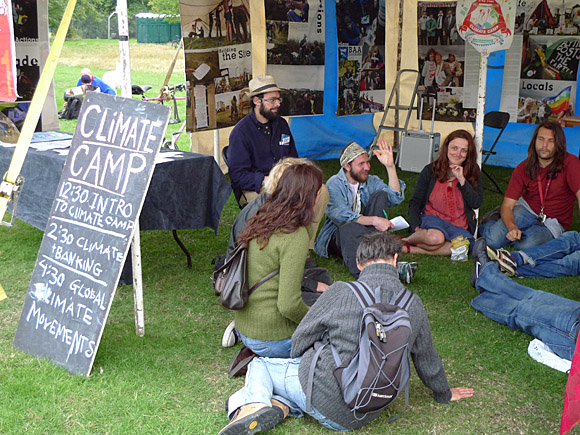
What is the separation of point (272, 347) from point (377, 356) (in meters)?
0.82

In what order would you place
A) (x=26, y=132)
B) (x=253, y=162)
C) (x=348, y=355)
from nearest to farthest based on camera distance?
1. (x=348, y=355)
2. (x=26, y=132)
3. (x=253, y=162)

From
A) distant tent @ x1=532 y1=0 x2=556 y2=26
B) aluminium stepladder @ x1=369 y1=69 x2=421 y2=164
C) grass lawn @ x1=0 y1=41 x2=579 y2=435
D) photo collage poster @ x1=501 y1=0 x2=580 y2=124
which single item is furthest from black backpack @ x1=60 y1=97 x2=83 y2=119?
distant tent @ x1=532 y1=0 x2=556 y2=26

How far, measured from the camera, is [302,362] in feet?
8.93

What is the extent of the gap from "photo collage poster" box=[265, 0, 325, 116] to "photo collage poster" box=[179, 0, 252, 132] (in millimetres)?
718

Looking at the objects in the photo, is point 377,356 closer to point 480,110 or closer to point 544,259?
point 544,259

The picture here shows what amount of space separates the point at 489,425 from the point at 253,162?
284 centimetres

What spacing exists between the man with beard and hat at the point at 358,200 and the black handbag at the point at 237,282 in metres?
1.69

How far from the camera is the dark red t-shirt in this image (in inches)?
199

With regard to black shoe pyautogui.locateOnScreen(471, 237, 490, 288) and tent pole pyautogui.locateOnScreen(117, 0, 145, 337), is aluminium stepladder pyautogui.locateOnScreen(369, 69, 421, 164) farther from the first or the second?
tent pole pyautogui.locateOnScreen(117, 0, 145, 337)

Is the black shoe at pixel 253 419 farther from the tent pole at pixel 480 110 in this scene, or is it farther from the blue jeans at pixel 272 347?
the tent pole at pixel 480 110

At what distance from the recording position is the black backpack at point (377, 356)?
244 centimetres

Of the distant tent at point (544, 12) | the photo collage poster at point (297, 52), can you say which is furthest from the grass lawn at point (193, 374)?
the distant tent at point (544, 12)

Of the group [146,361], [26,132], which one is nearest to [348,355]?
[146,361]

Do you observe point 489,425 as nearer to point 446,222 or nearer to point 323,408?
point 323,408
